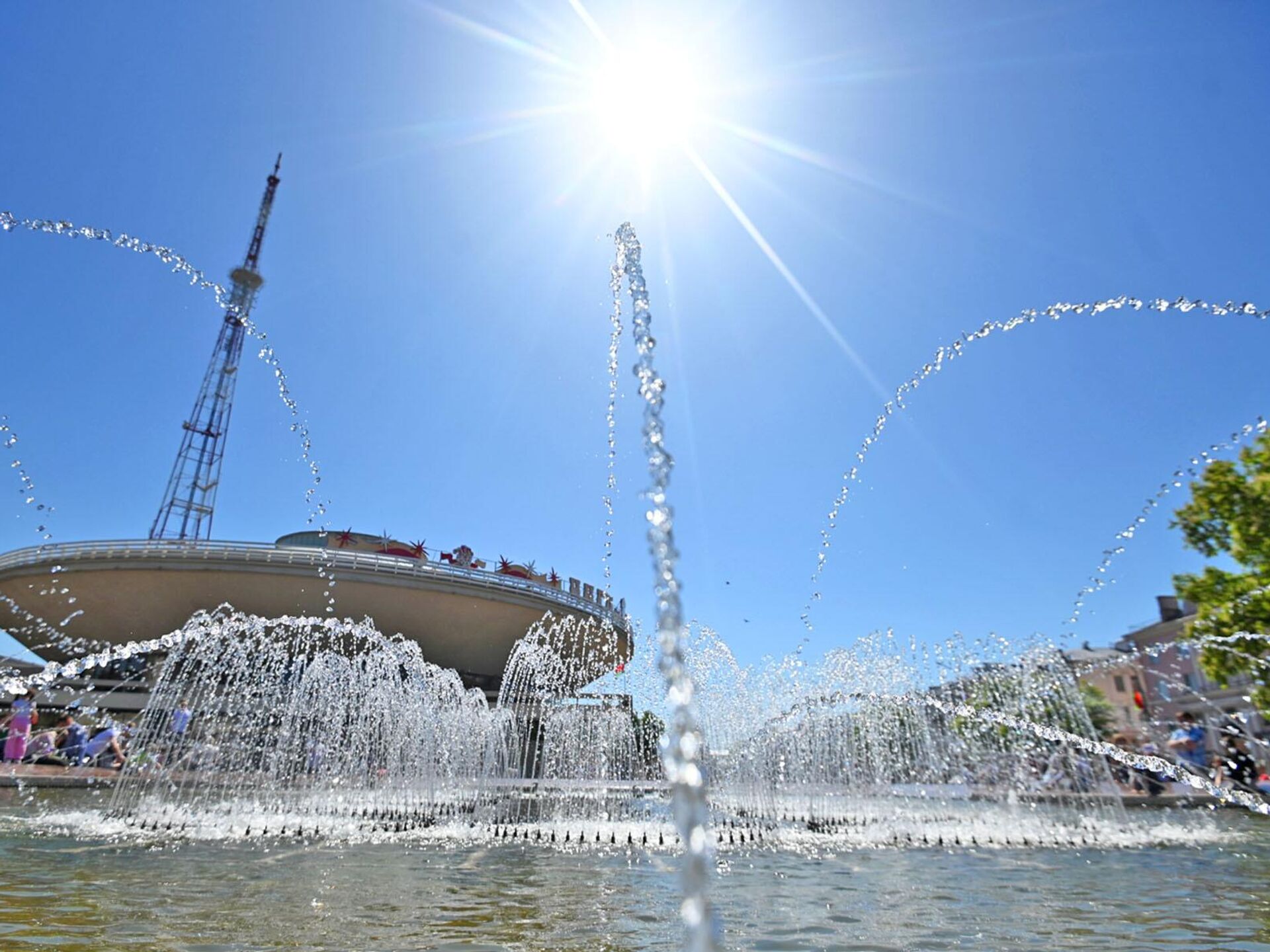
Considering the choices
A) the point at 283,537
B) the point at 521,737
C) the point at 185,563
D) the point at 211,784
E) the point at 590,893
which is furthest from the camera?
the point at 283,537

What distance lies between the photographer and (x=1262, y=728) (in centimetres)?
3309

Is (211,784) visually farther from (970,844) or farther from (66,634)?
(66,634)

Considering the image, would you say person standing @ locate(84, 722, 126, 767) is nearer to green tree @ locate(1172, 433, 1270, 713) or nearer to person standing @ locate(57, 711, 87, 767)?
person standing @ locate(57, 711, 87, 767)

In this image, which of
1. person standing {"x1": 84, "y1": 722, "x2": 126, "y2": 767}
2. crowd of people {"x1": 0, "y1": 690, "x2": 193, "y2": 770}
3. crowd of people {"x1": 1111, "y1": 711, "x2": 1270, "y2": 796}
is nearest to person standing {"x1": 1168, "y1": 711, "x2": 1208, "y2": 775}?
crowd of people {"x1": 1111, "y1": 711, "x2": 1270, "y2": 796}

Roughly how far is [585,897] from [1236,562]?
1573 centimetres

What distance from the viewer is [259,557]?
31391 millimetres

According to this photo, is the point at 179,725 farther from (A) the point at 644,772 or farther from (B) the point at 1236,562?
(B) the point at 1236,562

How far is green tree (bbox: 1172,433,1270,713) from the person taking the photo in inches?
574

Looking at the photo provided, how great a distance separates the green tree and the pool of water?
828 centimetres

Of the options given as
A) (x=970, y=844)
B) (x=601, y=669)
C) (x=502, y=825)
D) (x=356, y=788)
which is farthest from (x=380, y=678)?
(x=601, y=669)

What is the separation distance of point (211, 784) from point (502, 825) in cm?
679

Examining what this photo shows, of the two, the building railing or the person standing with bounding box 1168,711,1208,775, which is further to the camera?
the building railing

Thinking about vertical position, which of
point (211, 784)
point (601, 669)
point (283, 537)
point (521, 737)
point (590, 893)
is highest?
point (283, 537)

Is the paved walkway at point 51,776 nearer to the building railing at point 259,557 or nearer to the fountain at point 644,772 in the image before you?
the fountain at point 644,772
